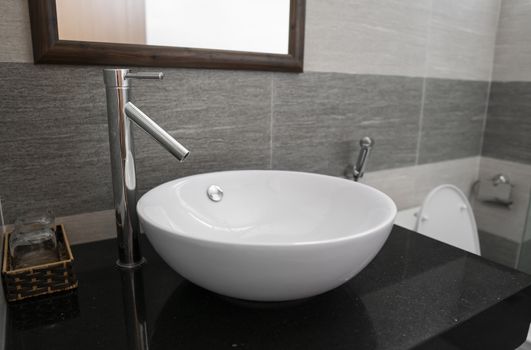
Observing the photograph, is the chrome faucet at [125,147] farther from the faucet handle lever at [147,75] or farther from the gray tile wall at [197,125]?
the gray tile wall at [197,125]

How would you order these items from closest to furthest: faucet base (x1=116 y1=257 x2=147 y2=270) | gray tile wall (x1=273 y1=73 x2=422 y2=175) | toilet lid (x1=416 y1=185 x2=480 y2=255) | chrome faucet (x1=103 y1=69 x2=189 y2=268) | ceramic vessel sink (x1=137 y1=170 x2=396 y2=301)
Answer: ceramic vessel sink (x1=137 y1=170 x2=396 y2=301) → chrome faucet (x1=103 y1=69 x2=189 y2=268) → faucet base (x1=116 y1=257 x2=147 y2=270) → gray tile wall (x1=273 y1=73 x2=422 y2=175) → toilet lid (x1=416 y1=185 x2=480 y2=255)

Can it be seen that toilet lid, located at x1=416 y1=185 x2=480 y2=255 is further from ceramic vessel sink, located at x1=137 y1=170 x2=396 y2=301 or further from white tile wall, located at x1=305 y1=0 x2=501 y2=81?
ceramic vessel sink, located at x1=137 y1=170 x2=396 y2=301

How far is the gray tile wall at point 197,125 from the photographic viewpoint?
826mm

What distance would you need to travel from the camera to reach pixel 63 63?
0.82m

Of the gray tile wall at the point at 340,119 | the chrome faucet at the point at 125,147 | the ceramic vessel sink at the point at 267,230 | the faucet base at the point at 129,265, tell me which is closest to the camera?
the ceramic vessel sink at the point at 267,230

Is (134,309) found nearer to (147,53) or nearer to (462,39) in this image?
(147,53)

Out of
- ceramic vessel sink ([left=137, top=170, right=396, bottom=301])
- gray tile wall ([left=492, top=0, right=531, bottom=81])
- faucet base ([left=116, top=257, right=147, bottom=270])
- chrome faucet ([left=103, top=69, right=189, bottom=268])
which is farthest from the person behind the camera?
gray tile wall ([left=492, top=0, right=531, bottom=81])

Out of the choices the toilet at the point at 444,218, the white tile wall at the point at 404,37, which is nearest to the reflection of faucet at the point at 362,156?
the white tile wall at the point at 404,37

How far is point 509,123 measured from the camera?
170 centimetres

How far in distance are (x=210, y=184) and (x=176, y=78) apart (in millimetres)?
270

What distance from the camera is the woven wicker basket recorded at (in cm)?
67

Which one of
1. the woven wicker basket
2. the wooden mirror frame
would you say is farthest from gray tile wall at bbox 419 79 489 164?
the woven wicker basket

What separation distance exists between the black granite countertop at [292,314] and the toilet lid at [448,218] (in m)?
0.63

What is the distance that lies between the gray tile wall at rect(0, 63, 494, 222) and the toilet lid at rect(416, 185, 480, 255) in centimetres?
18
